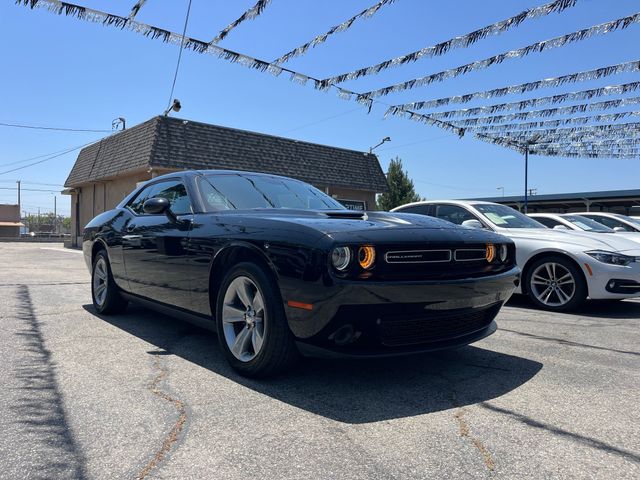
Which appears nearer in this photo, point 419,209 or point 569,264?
point 569,264

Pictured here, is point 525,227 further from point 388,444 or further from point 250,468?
point 250,468

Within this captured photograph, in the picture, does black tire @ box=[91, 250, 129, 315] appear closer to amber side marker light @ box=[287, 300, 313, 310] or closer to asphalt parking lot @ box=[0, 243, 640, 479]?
asphalt parking lot @ box=[0, 243, 640, 479]

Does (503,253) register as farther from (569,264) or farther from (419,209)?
(419,209)

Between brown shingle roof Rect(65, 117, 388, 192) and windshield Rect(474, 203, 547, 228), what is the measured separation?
1136 cm

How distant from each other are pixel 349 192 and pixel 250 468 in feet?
65.7

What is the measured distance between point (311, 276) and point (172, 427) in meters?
1.05

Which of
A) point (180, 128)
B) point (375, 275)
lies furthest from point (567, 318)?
point (180, 128)

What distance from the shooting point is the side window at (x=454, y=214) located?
7.18 metres

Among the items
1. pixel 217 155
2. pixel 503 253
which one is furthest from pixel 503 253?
pixel 217 155

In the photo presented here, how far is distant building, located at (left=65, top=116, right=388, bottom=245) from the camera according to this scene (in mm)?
16359

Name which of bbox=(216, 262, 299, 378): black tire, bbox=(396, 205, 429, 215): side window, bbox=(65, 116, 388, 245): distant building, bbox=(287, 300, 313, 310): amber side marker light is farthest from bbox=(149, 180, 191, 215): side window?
bbox=(65, 116, 388, 245): distant building

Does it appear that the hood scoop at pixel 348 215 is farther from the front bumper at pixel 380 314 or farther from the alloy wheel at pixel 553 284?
the alloy wheel at pixel 553 284

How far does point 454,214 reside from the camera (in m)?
7.29

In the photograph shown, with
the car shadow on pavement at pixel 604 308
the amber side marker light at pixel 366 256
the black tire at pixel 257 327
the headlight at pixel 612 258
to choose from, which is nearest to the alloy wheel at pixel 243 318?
the black tire at pixel 257 327
